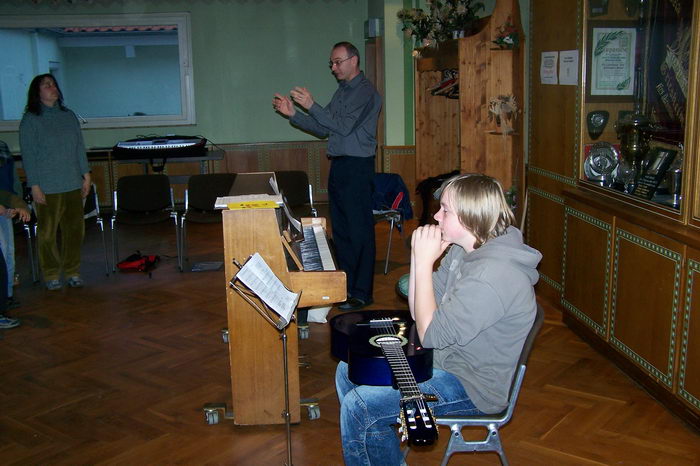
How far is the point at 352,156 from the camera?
5.07m

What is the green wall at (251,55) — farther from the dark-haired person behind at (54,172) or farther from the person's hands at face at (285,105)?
the person's hands at face at (285,105)

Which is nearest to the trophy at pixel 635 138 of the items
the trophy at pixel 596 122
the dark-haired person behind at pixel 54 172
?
the trophy at pixel 596 122

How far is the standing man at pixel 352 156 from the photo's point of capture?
5031 millimetres

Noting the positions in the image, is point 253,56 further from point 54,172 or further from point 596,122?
point 596,122

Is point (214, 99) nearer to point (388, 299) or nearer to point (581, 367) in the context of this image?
point (388, 299)

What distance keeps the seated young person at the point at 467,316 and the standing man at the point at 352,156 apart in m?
2.59

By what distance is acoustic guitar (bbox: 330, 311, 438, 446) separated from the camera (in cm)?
205

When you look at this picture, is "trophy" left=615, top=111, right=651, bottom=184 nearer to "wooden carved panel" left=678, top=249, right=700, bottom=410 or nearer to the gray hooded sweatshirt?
"wooden carved panel" left=678, top=249, right=700, bottom=410

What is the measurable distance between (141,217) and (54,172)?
0.94 m

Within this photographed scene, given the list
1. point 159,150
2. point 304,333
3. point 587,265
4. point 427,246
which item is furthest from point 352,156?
point 159,150

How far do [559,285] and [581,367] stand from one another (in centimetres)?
97

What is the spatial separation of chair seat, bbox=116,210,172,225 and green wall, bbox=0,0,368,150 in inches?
136

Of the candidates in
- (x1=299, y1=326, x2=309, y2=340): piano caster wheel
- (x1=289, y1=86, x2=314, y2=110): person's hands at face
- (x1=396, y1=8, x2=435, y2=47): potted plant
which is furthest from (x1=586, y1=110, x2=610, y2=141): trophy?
(x1=396, y1=8, x2=435, y2=47): potted plant

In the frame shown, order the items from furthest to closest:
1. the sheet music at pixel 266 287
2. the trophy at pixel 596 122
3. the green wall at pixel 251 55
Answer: the green wall at pixel 251 55
the trophy at pixel 596 122
the sheet music at pixel 266 287
